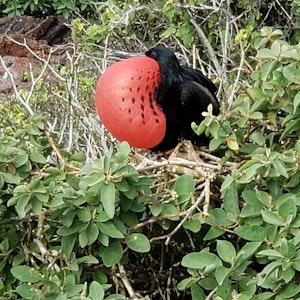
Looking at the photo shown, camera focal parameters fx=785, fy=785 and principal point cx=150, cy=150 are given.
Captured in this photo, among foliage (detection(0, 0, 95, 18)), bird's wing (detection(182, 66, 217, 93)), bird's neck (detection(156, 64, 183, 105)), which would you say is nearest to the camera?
bird's neck (detection(156, 64, 183, 105))

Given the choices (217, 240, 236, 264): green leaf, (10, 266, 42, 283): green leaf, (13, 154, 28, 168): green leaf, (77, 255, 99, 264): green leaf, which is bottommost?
(10, 266, 42, 283): green leaf

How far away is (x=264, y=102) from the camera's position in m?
1.21

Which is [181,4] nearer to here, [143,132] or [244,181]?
[143,132]

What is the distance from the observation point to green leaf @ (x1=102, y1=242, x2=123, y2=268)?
1.09 metres

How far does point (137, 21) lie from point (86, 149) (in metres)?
1.14

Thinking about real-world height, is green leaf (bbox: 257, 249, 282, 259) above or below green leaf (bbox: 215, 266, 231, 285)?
above

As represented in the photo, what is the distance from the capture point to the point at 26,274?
1080 millimetres

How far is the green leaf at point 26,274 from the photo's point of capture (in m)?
1.07

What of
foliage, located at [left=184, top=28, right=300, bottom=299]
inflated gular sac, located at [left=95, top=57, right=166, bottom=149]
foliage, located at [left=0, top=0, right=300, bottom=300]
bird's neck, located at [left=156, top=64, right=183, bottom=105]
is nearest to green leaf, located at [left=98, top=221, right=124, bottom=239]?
foliage, located at [left=0, top=0, right=300, bottom=300]

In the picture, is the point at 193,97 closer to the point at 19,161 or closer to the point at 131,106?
the point at 131,106

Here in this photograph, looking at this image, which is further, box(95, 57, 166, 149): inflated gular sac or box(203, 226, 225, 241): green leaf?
box(95, 57, 166, 149): inflated gular sac

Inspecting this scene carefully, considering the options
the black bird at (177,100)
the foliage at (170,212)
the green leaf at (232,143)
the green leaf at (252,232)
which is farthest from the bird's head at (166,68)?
the green leaf at (252,232)

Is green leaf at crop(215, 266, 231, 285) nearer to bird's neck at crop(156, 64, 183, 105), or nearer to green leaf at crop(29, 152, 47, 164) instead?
green leaf at crop(29, 152, 47, 164)

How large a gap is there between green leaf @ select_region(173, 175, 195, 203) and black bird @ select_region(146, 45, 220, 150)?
1.71 ft
